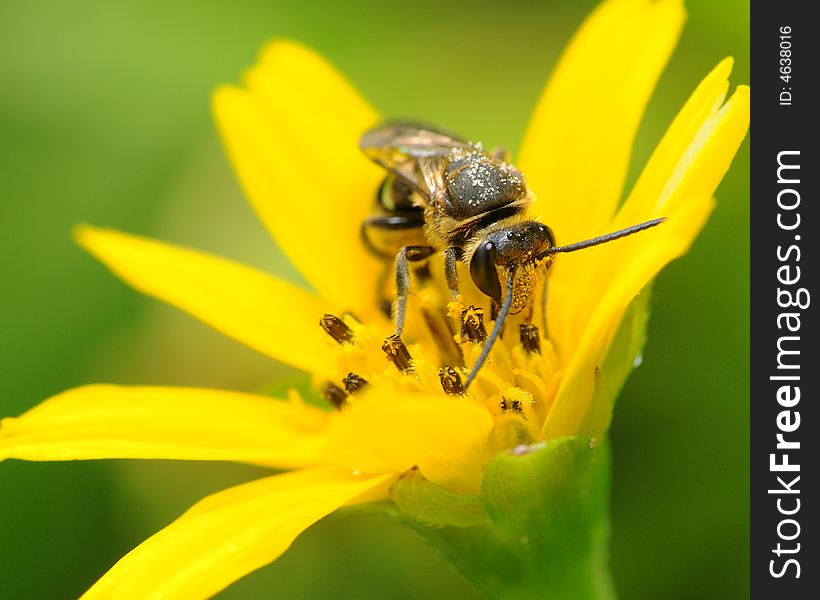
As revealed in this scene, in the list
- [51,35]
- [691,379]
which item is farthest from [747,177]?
[51,35]

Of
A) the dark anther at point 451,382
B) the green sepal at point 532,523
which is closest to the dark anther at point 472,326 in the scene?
the dark anther at point 451,382

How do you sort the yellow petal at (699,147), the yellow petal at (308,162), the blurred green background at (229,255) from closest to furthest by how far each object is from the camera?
the yellow petal at (699,147), the yellow petal at (308,162), the blurred green background at (229,255)

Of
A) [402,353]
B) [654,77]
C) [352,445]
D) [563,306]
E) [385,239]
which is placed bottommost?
[352,445]

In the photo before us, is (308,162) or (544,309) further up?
(308,162)

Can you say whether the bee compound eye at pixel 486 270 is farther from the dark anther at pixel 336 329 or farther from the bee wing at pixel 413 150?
the dark anther at pixel 336 329

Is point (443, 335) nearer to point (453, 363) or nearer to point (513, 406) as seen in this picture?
point (453, 363)

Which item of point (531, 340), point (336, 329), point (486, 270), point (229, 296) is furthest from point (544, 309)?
point (229, 296)
